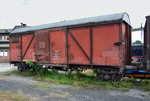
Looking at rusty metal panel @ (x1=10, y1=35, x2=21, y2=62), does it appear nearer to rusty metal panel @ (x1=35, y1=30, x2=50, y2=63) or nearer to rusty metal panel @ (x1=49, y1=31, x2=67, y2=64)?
rusty metal panel @ (x1=35, y1=30, x2=50, y2=63)

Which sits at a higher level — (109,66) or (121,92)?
(109,66)

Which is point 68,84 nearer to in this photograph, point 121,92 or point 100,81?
point 100,81

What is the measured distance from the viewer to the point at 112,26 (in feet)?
21.9

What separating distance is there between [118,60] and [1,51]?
24698mm

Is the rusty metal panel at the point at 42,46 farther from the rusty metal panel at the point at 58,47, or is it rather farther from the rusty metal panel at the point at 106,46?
the rusty metal panel at the point at 106,46

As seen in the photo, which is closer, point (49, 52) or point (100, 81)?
point (100, 81)

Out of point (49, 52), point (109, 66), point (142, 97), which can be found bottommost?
point (142, 97)

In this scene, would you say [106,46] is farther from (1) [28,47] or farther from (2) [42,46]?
(1) [28,47]

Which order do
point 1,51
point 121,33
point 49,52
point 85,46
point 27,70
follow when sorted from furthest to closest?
point 1,51
point 27,70
point 49,52
point 85,46
point 121,33

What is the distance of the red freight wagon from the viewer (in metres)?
6.63

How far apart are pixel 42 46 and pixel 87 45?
356cm

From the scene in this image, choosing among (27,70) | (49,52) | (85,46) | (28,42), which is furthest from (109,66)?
(27,70)

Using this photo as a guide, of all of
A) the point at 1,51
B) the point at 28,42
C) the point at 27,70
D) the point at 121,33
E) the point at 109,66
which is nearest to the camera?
the point at 121,33

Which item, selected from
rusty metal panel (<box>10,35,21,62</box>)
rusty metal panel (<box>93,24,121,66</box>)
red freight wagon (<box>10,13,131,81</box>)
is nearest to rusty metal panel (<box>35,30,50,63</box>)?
red freight wagon (<box>10,13,131,81</box>)
